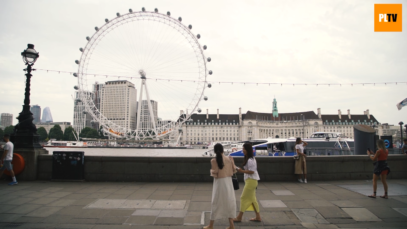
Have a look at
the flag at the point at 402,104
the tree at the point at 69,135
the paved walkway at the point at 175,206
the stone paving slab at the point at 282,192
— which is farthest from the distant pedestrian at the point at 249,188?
the tree at the point at 69,135

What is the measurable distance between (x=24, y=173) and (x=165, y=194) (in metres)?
5.95

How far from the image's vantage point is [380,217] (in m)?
6.44

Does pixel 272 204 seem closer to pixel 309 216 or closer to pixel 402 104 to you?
pixel 309 216

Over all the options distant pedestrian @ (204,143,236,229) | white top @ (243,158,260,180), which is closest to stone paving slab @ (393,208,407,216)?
A: white top @ (243,158,260,180)

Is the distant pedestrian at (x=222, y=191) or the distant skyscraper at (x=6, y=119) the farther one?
the distant skyscraper at (x=6, y=119)

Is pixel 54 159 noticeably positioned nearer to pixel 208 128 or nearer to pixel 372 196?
pixel 372 196

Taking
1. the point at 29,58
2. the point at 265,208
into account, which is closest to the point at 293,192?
the point at 265,208

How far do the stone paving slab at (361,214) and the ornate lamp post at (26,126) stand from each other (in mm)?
11126

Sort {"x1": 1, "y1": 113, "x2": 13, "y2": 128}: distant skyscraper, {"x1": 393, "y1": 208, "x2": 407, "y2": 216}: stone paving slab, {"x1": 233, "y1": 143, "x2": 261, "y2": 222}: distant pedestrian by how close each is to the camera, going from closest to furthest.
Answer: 1. {"x1": 233, "y1": 143, "x2": 261, "y2": 222}: distant pedestrian
2. {"x1": 393, "y1": 208, "x2": 407, "y2": 216}: stone paving slab
3. {"x1": 1, "y1": 113, "x2": 13, "y2": 128}: distant skyscraper

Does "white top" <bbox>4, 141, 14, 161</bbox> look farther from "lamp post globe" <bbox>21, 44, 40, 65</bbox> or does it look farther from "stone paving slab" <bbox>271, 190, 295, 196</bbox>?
"stone paving slab" <bbox>271, 190, 295, 196</bbox>

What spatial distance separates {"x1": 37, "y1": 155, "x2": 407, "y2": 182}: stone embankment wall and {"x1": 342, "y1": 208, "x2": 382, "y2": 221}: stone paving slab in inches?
159

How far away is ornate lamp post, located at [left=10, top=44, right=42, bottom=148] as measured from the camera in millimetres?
10898

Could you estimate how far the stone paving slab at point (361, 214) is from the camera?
6.37m

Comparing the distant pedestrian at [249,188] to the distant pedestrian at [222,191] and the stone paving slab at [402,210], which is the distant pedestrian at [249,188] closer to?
the distant pedestrian at [222,191]
